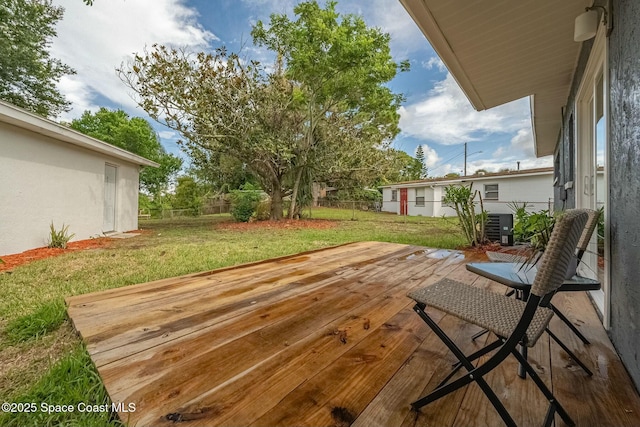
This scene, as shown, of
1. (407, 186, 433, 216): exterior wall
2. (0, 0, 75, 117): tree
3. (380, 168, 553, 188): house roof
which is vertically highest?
(0, 0, 75, 117): tree

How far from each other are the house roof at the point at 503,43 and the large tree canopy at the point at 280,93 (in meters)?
6.21

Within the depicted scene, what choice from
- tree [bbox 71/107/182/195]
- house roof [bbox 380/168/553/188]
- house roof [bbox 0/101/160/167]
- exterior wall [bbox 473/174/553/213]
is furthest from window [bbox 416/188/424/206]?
tree [bbox 71/107/182/195]

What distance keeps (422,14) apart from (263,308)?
262cm

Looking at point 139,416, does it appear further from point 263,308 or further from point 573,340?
point 573,340

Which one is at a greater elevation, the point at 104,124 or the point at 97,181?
the point at 104,124

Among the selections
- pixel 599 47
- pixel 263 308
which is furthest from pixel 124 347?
pixel 599 47

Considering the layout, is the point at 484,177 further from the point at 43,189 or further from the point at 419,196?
the point at 43,189

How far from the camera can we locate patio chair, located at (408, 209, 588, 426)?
0.95m

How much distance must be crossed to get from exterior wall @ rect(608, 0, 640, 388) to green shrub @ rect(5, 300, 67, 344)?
3.55 m

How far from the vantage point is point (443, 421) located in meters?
1.06

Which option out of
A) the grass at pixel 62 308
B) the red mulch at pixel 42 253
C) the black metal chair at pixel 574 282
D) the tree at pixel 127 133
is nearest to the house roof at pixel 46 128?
the red mulch at pixel 42 253

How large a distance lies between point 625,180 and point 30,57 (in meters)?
16.7

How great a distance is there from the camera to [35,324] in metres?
1.99

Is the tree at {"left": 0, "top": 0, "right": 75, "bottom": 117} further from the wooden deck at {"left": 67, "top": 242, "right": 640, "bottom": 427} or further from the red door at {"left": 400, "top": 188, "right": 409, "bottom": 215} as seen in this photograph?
the red door at {"left": 400, "top": 188, "right": 409, "bottom": 215}
